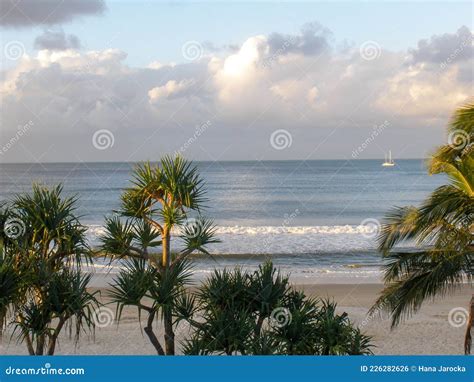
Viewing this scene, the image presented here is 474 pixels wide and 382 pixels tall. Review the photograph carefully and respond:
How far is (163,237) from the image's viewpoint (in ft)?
27.9

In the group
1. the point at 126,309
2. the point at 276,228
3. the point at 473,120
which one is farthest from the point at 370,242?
the point at 473,120

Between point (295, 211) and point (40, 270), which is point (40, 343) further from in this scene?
point (295, 211)

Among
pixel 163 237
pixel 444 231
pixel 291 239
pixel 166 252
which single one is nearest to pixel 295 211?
pixel 291 239

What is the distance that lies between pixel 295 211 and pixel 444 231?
3548 centimetres

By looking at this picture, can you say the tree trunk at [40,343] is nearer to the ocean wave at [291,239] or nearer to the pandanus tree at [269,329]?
the pandanus tree at [269,329]

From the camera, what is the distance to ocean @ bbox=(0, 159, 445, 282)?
2733 centimetres

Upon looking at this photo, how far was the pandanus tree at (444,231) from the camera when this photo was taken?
9422mm

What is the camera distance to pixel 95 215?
150 feet

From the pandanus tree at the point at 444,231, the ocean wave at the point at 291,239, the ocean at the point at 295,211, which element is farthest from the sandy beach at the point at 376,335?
the ocean wave at the point at 291,239

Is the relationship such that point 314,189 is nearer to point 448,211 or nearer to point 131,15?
point 131,15

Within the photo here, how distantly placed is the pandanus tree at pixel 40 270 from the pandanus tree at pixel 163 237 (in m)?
0.53

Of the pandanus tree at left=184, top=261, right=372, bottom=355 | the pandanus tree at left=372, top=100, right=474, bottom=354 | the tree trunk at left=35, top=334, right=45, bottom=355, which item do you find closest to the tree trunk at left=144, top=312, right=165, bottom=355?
the pandanus tree at left=184, top=261, right=372, bottom=355

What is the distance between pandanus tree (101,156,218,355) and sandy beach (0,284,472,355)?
12.8 feet
